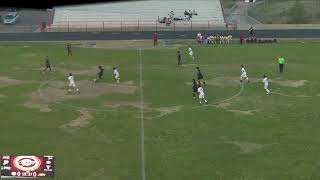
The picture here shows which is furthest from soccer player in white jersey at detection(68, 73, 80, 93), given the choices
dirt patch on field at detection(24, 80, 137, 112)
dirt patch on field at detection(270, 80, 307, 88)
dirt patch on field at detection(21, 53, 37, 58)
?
dirt patch on field at detection(21, 53, 37, 58)

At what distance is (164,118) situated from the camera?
30281mm

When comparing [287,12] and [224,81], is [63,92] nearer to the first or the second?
[224,81]

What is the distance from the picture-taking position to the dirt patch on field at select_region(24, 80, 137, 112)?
3353 cm

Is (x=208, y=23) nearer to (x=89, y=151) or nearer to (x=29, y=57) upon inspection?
(x=29, y=57)

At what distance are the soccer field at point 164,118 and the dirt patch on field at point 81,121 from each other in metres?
0.05

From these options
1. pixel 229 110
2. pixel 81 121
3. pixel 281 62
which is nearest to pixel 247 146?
pixel 229 110

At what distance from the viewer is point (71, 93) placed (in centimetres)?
3562

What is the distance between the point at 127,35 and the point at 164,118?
1300 inches

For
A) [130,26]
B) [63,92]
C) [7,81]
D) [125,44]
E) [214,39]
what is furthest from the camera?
[130,26]

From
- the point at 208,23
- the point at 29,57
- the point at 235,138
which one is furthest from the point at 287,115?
the point at 208,23

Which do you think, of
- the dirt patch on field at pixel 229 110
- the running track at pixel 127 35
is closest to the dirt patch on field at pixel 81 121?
the dirt patch on field at pixel 229 110

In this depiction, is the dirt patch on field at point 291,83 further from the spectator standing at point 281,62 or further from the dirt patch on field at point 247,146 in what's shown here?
the dirt patch on field at point 247,146

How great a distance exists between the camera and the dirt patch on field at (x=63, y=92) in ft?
110
